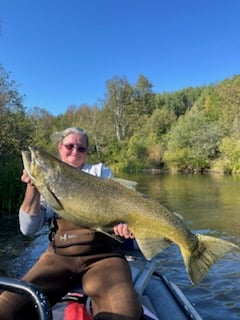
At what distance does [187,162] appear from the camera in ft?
147

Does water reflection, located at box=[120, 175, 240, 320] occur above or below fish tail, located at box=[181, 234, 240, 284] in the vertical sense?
below

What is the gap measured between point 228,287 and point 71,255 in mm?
4674

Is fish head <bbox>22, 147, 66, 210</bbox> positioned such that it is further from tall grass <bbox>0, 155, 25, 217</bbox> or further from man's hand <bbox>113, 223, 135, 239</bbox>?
tall grass <bbox>0, 155, 25, 217</bbox>

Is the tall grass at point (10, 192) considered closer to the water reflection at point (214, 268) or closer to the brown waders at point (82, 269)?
the water reflection at point (214, 268)

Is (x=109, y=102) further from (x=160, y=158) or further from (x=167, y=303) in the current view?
(x=167, y=303)

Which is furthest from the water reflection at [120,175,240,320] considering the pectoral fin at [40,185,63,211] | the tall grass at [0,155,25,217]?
the tall grass at [0,155,25,217]

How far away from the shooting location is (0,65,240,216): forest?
19.0 meters

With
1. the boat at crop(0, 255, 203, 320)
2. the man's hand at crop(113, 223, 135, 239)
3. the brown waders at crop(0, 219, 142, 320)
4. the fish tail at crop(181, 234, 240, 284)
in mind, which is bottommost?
the boat at crop(0, 255, 203, 320)

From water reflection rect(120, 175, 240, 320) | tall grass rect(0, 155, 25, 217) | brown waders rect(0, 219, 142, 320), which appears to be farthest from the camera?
tall grass rect(0, 155, 25, 217)

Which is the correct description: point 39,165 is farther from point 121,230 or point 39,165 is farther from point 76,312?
point 76,312

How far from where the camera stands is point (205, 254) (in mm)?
3117

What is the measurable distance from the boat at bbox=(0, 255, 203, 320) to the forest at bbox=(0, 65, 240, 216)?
11341mm

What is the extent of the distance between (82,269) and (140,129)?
57.7m

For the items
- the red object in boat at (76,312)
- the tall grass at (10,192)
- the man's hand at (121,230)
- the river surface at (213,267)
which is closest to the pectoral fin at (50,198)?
the man's hand at (121,230)
